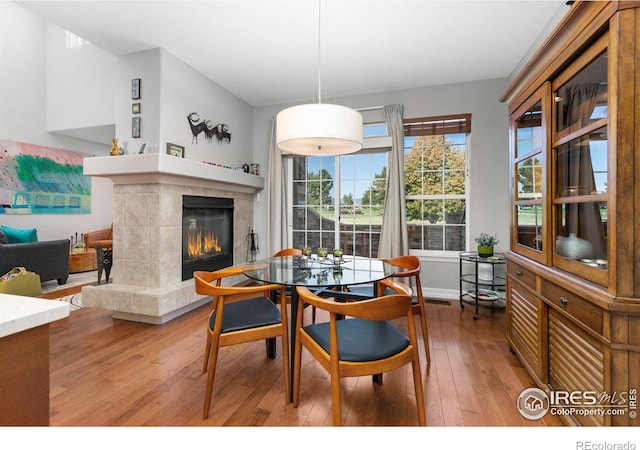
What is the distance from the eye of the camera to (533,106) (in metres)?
2.01

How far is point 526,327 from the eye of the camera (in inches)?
80.6

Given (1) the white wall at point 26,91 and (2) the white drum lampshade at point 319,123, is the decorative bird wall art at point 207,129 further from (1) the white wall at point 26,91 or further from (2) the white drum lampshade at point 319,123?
(1) the white wall at point 26,91

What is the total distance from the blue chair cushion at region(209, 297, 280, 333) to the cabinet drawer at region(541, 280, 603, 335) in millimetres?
1514

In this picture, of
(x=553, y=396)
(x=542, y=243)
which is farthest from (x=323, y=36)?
(x=553, y=396)

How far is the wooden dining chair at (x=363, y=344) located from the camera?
4.43 feet

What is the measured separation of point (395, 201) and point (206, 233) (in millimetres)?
2440

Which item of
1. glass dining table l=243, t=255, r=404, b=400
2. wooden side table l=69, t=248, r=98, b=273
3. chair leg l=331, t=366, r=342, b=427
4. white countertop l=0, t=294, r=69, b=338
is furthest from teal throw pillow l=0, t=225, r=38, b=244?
chair leg l=331, t=366, r=342, b=427

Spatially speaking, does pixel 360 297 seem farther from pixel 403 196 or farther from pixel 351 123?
pixel 403 196

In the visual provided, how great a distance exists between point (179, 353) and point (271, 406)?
1.05 m

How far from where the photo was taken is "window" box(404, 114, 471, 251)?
3.93m

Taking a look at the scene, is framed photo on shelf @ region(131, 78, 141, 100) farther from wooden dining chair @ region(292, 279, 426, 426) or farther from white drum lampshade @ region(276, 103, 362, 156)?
wooden dining chair @ region(292, 279, 426, 426)

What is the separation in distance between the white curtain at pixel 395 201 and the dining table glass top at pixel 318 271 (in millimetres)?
1430

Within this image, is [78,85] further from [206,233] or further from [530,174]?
[530,174]

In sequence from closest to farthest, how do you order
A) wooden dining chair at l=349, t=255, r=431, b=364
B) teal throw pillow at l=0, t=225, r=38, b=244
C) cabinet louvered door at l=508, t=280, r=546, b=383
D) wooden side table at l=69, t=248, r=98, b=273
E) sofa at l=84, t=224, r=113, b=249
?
cabinet louvered door at l=508, t=280, r=546, b=383 → wooden dining chair at l=349, t=255, r=431, b=364 → teal throw pillow at l=0, t=225, r=38, b=244 → wooden side table at l=69, t=248, r=98, b=273 → sofa at l=84, t=224, r=113, b=249
